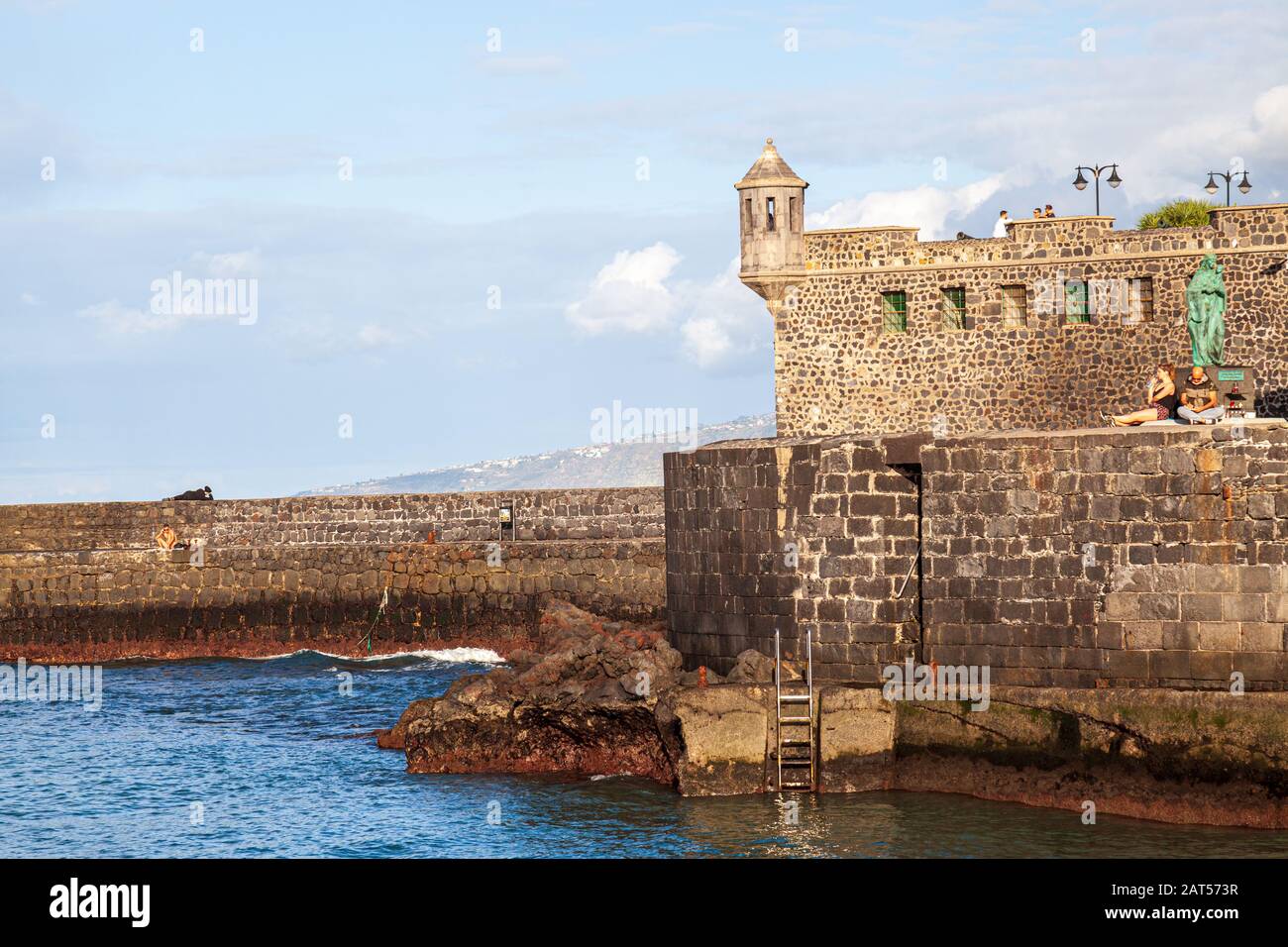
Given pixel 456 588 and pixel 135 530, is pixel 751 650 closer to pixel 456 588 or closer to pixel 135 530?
pixel 456 588

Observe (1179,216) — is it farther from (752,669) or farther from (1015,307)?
(752,669)

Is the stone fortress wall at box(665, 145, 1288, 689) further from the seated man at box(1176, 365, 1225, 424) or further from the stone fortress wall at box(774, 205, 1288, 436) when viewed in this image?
the stone fortress wall at box(774, 205, 1288, 436)

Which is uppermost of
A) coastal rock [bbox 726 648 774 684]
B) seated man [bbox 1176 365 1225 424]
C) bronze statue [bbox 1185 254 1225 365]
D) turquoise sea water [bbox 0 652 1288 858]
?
bronze statue [bbox 1185 254 1225 365]

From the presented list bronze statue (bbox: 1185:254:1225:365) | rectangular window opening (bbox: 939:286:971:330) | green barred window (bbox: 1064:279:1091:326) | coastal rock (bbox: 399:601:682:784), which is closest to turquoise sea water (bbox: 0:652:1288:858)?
coastal rock (bbox: 399:601:682:784)

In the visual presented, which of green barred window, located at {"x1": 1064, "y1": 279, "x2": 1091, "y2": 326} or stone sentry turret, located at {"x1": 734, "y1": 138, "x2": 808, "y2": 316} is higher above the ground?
stone sentry turret, located at {"x1": 734, "y1": 138, "x2": 808, "y2": 316}

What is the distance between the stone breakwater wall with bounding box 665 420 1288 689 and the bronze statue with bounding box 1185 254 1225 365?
13.9ft

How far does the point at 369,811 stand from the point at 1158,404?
31.2 ft

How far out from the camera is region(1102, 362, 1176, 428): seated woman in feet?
61.1

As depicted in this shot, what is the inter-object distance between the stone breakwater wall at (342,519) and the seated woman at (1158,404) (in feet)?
52.1

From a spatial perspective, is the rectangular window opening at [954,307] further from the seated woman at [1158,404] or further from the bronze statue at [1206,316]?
the seated woman at [1158,404]

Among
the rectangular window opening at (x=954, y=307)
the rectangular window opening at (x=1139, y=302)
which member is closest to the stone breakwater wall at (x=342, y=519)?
the rectangular window opening at (x=954, y=307)

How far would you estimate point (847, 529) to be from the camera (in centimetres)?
1888

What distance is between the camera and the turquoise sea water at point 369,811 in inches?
648
